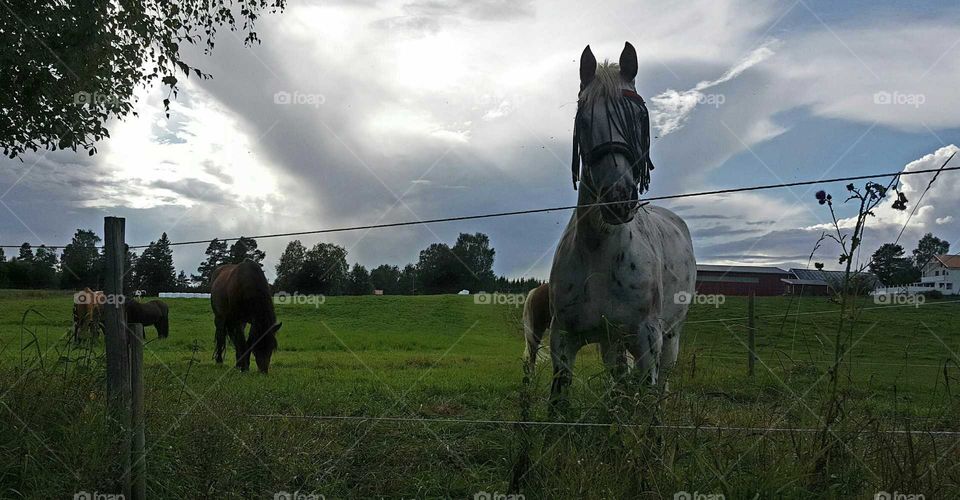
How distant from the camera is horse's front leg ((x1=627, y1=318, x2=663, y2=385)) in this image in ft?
12.8

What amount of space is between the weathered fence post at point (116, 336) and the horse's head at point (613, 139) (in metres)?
2.86

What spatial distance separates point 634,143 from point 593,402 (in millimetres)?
1628

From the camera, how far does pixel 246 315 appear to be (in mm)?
9945

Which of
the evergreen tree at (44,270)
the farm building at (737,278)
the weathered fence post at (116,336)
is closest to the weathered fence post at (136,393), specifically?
the weathered fence post at (116,336)

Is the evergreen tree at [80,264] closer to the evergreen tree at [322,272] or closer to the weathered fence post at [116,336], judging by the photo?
the weathered fence post at [116,336]

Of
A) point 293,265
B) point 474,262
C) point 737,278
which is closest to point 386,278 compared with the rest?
point 293,265

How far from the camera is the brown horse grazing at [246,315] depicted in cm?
943

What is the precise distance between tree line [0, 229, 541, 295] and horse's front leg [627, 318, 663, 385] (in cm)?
289

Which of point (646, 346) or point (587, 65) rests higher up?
point (587, 65)

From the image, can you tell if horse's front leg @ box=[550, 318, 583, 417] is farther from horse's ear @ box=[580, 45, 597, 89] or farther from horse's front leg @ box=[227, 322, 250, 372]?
horse's front leg @ box=[227, 322, 250, 372]

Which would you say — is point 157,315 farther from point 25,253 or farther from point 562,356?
point 562,356

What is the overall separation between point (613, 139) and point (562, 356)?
154 cm

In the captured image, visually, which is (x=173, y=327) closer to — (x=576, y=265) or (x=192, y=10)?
(x=192, y=10)

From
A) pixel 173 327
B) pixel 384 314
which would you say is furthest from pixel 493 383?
pixel 173 327
